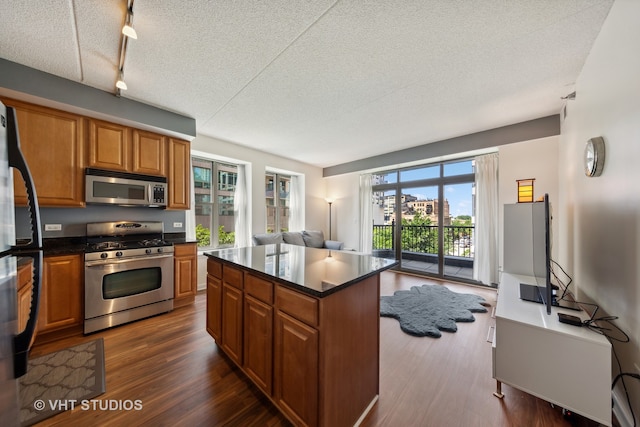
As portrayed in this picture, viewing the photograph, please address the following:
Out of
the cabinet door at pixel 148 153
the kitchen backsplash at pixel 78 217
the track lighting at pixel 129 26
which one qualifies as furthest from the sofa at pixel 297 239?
the track lighting at pixel 129 26

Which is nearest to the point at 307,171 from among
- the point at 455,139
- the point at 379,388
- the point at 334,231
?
the point at 334,231

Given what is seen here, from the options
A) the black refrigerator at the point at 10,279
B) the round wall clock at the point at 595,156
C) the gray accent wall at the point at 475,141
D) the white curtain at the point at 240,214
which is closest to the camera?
the black refrigerator at the point at 10,279

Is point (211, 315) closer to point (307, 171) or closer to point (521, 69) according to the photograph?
point (521, 69)

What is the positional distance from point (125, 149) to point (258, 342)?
9.67 feet

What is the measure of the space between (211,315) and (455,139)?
14.7ft

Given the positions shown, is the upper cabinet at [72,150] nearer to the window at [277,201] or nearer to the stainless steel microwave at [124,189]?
the stainless steel microwave at [124,189]

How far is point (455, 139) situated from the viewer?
155 inches

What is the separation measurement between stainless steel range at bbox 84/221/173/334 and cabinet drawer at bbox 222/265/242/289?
60.9 inches

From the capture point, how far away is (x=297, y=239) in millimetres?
5129

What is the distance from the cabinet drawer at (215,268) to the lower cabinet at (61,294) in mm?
1505

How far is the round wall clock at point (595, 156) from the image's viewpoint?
1.68 meters

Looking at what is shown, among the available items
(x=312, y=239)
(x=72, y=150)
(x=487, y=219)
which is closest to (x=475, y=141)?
(x=487, y=219)

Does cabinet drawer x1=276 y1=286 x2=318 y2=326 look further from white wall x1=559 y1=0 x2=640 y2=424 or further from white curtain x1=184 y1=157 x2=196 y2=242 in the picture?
white curtain x1=184 y1=157 x2=196 y2=242

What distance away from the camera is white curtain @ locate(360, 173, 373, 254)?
18.0ft
